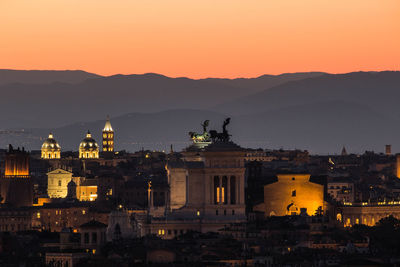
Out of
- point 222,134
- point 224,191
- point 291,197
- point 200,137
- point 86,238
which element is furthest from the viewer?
point 291,197

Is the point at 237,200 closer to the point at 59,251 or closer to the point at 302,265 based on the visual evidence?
the point at 59,251

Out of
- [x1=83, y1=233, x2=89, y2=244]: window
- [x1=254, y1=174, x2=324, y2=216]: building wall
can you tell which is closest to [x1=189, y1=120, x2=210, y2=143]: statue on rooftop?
[x1=254, y1=174, x2=324, y2=216]: building wall

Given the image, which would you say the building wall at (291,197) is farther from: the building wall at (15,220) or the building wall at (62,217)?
the building wall at (15,220)

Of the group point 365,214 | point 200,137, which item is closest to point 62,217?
point 200,137

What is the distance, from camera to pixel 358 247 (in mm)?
130875

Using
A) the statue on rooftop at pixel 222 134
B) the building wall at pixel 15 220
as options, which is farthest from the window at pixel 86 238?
the building wall at pixel 15 220

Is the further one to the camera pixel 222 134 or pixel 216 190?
pixel 216 190

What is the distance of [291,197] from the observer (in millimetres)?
Result: 161750

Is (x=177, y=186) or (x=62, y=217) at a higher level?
(x=177, y=186)

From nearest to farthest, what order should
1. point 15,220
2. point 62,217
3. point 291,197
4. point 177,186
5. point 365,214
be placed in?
point 177,186
point 291,197
point 365,214
point 62,217
point 15,220

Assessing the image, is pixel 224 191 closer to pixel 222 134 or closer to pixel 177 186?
pixel 177 186

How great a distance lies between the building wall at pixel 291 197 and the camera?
161125mm

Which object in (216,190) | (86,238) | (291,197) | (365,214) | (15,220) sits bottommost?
(86,238)

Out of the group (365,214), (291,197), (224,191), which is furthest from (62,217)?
(224,191)
